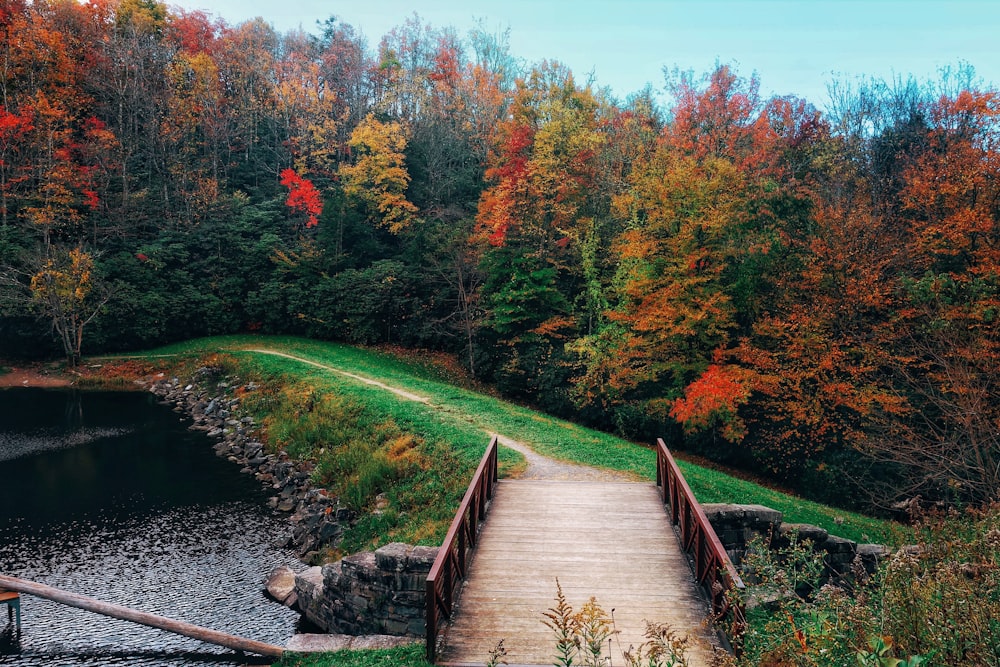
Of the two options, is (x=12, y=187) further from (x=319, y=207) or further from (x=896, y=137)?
(x=896, y=137)

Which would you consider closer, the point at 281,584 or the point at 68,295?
the point at 281,584

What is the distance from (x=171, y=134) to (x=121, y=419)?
2289cm

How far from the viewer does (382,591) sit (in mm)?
9016

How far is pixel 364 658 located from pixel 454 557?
5.43 ft

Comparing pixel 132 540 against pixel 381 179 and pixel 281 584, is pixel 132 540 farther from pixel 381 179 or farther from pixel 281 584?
pixel 381 179

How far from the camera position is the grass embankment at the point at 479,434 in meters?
13.0

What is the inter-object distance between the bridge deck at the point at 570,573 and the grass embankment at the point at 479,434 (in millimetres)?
2471

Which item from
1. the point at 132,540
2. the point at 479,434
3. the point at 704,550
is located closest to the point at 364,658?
the point at 704,550

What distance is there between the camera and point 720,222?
1916cm

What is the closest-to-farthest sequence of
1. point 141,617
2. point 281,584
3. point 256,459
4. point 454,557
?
point 454,557, point 141,617, point 281,584, point 256,459

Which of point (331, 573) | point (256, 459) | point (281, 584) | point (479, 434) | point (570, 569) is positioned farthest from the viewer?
point (256, 459)

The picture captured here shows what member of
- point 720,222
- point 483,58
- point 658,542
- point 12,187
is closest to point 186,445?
point 658,542

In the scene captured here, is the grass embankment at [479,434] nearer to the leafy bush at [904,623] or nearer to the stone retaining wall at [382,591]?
the stone retaining wall at [382,591]

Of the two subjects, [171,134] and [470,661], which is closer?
[470,661]
